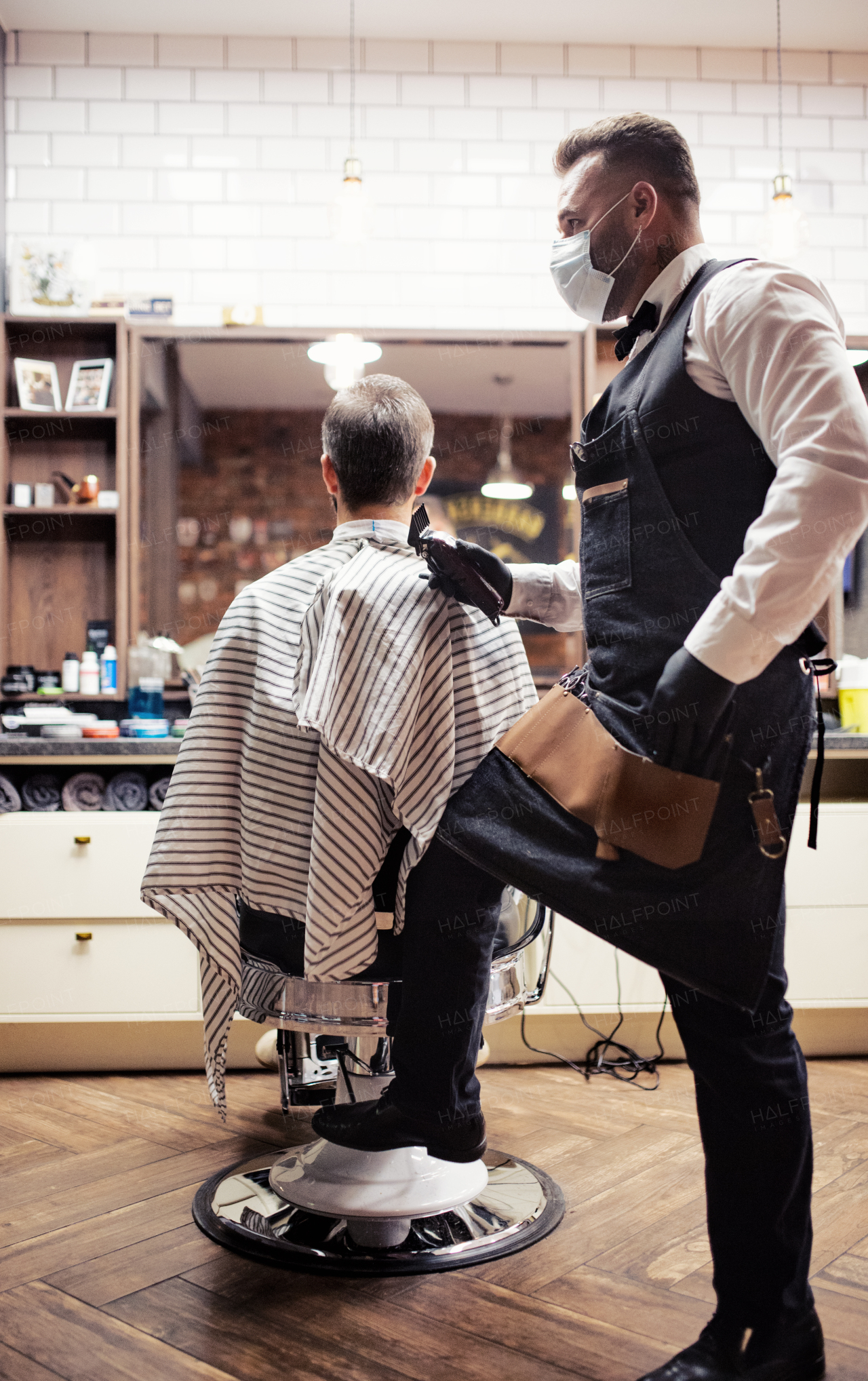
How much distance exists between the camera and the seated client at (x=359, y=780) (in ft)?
4.62

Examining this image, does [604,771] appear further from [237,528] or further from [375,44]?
[375,44]

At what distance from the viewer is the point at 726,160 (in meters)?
3.33

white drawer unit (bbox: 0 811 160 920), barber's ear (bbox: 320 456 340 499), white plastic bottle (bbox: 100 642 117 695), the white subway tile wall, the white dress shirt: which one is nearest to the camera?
the white dress shirt

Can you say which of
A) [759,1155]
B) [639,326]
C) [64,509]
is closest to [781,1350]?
[759,1155]

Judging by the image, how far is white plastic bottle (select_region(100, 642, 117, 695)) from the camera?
297 centimetres

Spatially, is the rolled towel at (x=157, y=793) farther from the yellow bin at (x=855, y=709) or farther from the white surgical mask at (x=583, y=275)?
the yellow bin at (x=855, y=709)

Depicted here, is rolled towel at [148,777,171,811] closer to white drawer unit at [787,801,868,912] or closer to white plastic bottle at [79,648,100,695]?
white plastic bottle at [79,648,100,695]

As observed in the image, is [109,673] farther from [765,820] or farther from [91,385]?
[765,820]

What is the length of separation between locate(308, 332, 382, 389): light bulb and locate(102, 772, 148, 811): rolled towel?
1.29 meters

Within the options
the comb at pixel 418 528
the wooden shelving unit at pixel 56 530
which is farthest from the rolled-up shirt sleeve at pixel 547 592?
the wooden shelving unit at pixel 56 530

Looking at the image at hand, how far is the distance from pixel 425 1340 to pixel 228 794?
772 millimetres

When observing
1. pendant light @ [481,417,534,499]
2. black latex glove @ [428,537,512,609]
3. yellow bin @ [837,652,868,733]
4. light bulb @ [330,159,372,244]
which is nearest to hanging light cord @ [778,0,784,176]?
pendant light @ [481,417,534,499]

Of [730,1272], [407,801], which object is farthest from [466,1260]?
[407,801]

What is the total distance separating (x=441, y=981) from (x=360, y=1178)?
51 centimetres
